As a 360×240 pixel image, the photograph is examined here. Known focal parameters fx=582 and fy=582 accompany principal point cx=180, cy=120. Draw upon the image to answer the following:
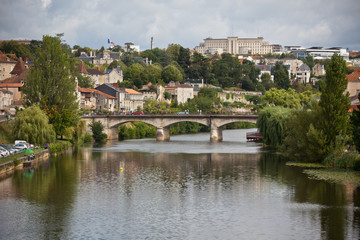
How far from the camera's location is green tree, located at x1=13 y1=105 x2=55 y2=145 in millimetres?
70125

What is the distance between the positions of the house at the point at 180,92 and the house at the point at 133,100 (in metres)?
11.4

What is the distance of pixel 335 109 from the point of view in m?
57.7

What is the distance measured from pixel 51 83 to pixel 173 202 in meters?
41.1

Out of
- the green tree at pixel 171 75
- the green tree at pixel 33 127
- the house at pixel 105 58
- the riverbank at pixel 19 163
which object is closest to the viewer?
the riverbank at pixel 19 163

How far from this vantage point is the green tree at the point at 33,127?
7012cm

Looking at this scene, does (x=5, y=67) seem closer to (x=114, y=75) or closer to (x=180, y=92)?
(x=114, y=75)

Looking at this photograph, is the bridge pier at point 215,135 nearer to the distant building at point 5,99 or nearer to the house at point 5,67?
the distant building at point 5,99

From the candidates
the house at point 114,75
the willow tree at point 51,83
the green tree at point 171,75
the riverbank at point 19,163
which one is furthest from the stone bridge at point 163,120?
the green tree at point 171,75

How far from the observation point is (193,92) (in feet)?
512

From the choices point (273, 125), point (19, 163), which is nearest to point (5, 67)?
point (273, 125)

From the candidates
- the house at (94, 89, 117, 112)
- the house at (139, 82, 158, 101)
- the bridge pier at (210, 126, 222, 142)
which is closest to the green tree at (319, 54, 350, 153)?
the bridge pier at (210, 126, 222, 142)

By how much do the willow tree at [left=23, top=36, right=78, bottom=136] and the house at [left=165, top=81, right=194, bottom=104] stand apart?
229 feet

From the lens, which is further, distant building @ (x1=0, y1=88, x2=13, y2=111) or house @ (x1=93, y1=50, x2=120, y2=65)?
house @ (x1=93, y1=50, x2=120, y2=65)

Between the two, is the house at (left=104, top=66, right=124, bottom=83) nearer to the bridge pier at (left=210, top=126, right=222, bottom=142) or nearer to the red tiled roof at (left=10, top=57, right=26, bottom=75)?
the red tiled roof at (left=10, top=57, right=26, bottom=75)
